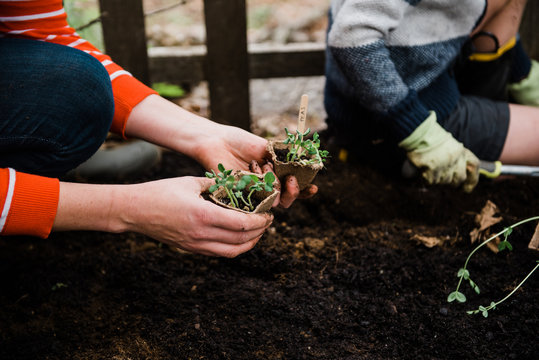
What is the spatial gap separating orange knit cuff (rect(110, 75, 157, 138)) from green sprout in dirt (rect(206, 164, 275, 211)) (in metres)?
0.44

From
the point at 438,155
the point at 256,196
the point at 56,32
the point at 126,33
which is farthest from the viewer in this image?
the point at 126,33

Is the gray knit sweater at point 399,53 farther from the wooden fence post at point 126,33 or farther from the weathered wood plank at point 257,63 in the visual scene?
the wooden fence post at point 126,33

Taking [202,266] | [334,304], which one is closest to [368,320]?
[334,304]

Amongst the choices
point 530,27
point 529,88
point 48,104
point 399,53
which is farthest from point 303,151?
point 530,27

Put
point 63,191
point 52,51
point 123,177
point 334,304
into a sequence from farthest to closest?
point 123,177
point 334,304
point 52,51
point 63,191

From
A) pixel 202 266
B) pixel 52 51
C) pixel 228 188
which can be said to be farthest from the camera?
pixel 202 266

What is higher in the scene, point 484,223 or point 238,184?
point 238,184

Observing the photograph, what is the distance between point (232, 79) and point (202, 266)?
127 cm

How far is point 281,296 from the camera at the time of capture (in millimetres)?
1517

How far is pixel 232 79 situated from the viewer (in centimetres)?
263

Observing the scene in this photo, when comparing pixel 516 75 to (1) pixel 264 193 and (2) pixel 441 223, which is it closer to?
(2) pixel 441 223

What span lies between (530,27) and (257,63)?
1632 mm

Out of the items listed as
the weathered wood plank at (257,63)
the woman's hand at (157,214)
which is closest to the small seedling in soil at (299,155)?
the woman's hand at (157,214)

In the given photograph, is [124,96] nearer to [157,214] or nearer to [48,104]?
[48,104]
